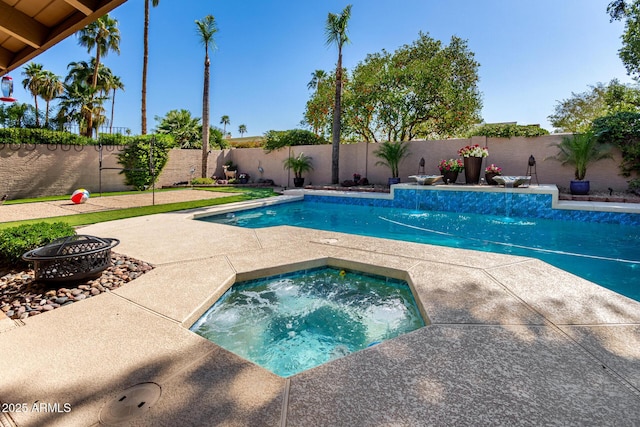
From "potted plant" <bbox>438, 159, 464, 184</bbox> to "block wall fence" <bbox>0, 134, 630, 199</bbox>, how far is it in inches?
44.2

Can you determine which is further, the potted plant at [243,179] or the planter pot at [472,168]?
the potted plant at [243,179]

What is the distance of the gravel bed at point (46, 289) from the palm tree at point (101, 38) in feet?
69.6

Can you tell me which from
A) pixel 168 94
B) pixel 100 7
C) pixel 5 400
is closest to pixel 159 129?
pixel 168 94

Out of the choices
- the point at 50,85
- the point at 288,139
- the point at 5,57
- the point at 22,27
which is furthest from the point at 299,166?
the point at 50,85

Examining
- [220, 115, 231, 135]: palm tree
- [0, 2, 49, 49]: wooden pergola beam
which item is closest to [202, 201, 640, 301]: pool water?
[0, 2, 49, 49]: wooden pergola beam

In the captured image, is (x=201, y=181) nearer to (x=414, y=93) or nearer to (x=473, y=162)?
(x=414, y=93)

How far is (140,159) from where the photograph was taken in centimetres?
1323

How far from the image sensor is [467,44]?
1656cm

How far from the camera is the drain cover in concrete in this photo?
1.44 m

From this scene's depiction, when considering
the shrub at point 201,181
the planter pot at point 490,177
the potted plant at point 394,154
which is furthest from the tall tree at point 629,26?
the shrub at point 201,181

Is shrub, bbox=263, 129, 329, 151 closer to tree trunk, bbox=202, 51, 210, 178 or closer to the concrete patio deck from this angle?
tree trunk, bbox=202, 51, 210, 178

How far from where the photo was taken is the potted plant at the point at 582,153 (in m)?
8.90

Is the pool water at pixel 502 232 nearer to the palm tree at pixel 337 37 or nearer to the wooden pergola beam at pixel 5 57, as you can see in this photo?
the palm tree at pixel 337 37

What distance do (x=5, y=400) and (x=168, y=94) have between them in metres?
28.1
